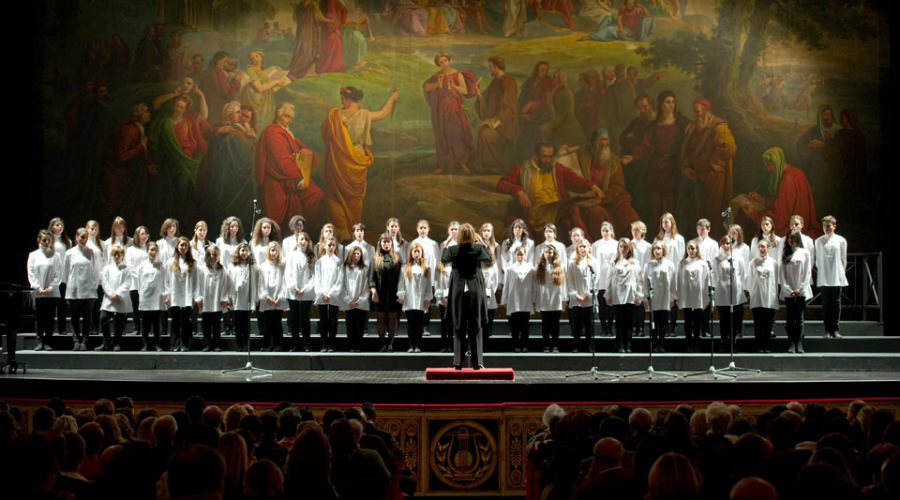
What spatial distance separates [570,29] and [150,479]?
15044mm

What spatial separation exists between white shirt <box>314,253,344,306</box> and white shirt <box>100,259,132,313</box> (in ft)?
9.09

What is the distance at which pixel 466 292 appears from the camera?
1052 centimetres

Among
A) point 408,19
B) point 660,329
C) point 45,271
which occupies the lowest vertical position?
point 660,329

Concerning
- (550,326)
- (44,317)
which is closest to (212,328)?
(44,317)

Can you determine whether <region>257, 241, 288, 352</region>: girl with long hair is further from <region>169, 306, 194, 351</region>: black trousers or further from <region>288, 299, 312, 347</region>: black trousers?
<region>169, 306, 194, 351</region>: black trousers

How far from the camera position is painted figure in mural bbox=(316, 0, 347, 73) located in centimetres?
1816

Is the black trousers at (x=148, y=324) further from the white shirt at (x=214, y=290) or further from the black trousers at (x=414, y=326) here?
the black trousers at (x=414, y=326)

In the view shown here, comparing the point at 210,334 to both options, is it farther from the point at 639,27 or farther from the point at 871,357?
the point at 639,27

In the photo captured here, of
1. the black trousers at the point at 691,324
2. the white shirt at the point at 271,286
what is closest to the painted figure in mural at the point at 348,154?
the white shirt at the point at 271,286

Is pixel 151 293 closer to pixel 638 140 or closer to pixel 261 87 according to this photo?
pixel 261 87

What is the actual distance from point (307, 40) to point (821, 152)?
1047 cm

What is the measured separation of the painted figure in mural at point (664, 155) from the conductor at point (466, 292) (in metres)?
8.31

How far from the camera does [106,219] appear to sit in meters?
18.0

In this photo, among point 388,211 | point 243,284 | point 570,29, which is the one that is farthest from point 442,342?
point 570,29
